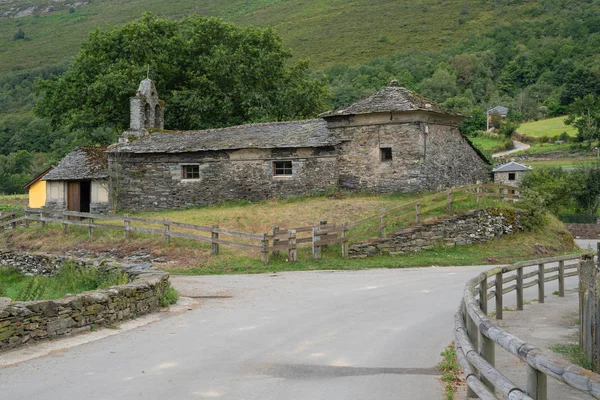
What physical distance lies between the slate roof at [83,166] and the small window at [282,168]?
956 centimetres

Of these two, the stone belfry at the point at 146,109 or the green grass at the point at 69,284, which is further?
the stone belfry at the point at 146,109

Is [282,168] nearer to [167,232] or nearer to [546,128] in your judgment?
[167,232]

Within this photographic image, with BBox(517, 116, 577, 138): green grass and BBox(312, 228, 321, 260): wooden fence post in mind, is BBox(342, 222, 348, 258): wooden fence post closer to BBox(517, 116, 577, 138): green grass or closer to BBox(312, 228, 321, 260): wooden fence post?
BBox(312, 228, 321, 260): wooden fence post

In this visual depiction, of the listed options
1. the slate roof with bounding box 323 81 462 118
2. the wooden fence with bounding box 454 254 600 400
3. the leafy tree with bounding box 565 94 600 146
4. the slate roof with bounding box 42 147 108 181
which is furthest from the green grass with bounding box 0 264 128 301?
the leafy tree with bounding box 565 94 600 146

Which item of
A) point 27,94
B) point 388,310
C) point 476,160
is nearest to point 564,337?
point 388,310

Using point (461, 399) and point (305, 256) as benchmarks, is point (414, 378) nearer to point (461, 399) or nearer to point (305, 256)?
point (461, 399)

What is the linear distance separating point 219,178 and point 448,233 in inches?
477

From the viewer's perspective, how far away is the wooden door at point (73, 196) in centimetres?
3559

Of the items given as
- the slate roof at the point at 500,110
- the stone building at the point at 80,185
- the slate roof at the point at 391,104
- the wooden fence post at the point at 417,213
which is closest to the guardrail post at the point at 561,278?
the wooden fence post at the point at 417,213

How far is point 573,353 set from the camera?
8.60 m

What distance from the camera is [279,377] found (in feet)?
25.3

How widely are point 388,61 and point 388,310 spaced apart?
122 meters

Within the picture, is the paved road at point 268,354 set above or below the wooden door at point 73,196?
below

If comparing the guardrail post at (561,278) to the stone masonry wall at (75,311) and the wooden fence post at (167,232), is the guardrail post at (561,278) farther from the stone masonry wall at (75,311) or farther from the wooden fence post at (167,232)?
the wooden fence post at (167,232)
